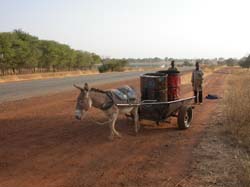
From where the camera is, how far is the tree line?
5966 centimetres

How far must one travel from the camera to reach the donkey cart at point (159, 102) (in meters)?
11.7

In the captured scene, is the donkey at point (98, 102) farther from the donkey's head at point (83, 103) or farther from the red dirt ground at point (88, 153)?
the red dirt ground at point (88, 153)

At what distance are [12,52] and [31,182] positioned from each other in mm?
55554

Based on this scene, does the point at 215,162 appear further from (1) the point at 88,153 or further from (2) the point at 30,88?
(2) the point at 30,88

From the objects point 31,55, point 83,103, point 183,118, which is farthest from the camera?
point 31,55

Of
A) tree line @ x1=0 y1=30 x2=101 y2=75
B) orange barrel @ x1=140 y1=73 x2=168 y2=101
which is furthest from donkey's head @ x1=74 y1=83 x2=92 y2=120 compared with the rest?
tree line @ x1=0 y1=30 x2=101 y2=75

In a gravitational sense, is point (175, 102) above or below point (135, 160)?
above

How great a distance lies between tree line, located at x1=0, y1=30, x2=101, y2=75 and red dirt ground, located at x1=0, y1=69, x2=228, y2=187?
48.4 m

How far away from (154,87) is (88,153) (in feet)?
12.6

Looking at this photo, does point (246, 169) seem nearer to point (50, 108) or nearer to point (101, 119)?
point (101, 119)

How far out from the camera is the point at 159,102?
11.8 meters

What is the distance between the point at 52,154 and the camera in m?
8.86

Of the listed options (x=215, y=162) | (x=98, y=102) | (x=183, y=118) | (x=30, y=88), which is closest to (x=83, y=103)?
(x=98, y=102)

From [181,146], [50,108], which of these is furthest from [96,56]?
[181,146]
